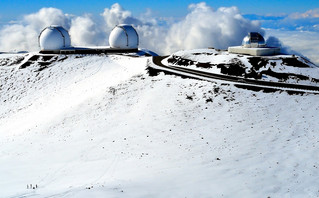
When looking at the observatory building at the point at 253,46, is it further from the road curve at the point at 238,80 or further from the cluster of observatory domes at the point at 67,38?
the cluster of observatory domes at the point at 67,38

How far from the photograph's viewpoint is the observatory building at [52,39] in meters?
64.0

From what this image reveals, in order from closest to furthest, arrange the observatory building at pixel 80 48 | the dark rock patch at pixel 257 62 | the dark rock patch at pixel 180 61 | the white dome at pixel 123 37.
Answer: the dark rock patch at pixel 257 62, the dark rock patch at pixel 180 61, the observatory building at pixel 80 48, the white dome at pixel 123 37

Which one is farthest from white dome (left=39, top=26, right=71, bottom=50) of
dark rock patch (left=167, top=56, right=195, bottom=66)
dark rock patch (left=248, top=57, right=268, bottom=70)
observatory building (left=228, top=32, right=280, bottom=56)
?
dark rock patch (left=248, top=57, right=268, bottom=70)

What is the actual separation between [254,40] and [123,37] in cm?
3494

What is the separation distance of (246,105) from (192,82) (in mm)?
8543

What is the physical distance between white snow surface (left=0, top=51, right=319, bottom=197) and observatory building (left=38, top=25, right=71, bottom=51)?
25048 millimetres

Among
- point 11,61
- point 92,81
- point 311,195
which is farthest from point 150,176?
point 11,61

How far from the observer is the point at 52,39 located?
6400cm

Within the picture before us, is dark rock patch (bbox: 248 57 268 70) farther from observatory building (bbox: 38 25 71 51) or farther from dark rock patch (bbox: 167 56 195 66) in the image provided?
observatory building (bbox: 38 25 71 51)

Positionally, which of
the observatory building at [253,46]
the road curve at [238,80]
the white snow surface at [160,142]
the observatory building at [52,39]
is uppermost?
the observatory building at [52,39]

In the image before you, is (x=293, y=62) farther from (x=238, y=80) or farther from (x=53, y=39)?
(x=53, y=39)

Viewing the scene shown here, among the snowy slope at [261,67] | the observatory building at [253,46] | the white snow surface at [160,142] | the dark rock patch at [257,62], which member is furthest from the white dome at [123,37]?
the dark rock patch at [257,62]

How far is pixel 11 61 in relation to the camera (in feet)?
190

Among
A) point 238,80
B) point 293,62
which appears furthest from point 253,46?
point 238,80
